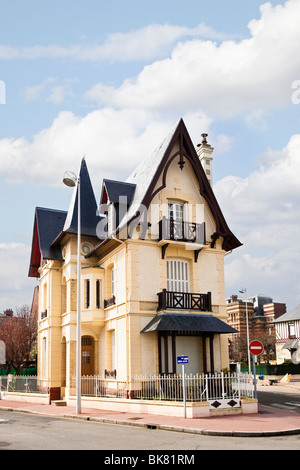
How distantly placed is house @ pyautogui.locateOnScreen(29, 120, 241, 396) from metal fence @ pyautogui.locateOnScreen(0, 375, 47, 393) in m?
1.31

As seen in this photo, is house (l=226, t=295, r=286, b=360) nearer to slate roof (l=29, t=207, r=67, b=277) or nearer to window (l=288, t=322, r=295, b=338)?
window (l=288, t=322, r=295, b=338)

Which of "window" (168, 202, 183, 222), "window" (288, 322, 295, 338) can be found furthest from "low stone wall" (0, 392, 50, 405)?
"window" (288, 322, 295, 338)

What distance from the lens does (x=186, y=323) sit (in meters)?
21.6

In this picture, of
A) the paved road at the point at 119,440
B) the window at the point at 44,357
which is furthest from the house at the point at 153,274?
the paved road at the point at 119,440

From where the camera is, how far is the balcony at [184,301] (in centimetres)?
2217

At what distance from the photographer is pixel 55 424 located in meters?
16.6

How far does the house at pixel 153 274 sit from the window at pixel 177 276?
0.05 meters

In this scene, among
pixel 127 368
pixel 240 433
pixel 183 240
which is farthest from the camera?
pixel 183 240

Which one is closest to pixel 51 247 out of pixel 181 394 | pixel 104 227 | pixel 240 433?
pixel 104 227

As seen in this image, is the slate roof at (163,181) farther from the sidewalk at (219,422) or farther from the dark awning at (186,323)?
the sidewalk at (219,422)

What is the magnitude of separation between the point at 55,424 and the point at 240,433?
6350mm

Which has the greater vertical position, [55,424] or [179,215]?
[179,215]
